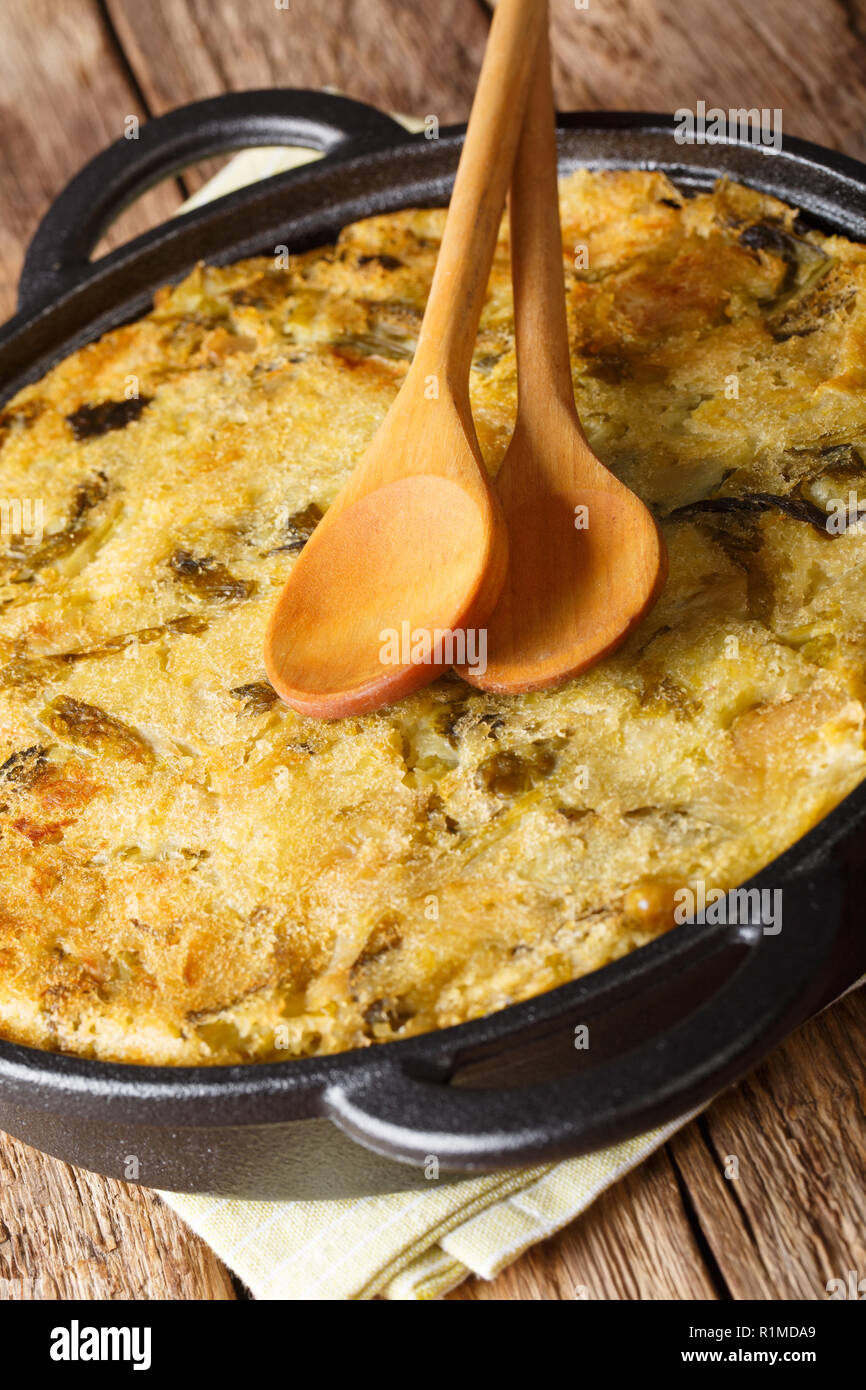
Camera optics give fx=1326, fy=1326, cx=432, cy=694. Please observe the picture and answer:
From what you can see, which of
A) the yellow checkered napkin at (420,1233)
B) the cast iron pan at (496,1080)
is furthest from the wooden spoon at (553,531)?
the yellow checkered napkin at (420,1233)

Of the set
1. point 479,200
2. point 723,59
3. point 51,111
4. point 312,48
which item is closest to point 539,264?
point 479,200

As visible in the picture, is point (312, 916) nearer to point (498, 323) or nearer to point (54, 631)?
point (54, 631)

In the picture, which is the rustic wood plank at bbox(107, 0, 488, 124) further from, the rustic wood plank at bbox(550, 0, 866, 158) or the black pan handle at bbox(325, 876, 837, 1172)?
the black pan handle at bbox(325, 876, 837, 1172)

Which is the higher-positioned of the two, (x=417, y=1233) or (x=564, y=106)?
(x=564, y=106)

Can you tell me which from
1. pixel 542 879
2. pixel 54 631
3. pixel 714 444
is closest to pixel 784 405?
Answer: pixel 714 444

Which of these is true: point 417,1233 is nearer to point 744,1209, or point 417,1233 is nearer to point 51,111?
point 744,1209

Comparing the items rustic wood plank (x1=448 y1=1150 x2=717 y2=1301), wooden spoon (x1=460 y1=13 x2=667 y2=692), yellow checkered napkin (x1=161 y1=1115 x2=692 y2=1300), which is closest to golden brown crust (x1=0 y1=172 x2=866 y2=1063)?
wooden spoon (x1=460 y1=13 x2=667 y2=692)

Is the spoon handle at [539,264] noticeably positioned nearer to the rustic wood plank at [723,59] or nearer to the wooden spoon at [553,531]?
the wooden spoon at [553,531]
